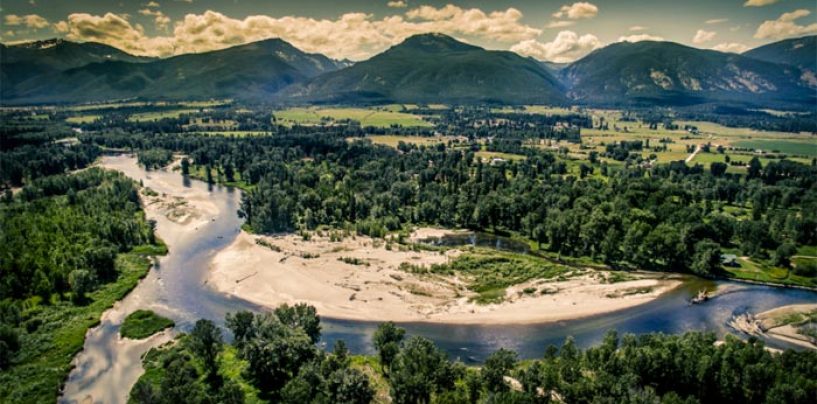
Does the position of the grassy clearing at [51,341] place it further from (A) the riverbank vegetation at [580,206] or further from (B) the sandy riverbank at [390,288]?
(A) the riverbank vegetation at [580,206]

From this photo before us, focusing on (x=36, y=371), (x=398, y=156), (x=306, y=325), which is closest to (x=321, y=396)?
(x=306, y=325)

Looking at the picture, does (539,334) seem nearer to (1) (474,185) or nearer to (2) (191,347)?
(2) (191,347)

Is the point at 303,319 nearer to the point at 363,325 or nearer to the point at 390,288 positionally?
the point at 363,325

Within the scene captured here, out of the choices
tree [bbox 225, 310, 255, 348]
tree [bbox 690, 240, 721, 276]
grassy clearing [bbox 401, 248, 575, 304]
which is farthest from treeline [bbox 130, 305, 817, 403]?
tree [bbox 690, 240, 721, 276]

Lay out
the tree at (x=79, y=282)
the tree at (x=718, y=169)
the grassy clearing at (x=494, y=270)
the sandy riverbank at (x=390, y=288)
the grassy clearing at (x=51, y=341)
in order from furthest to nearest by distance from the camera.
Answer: the tree at (x=718, y=169), the grassy clearing at (x=494, y=270), the tree at (x=79, y=282), the sandy riverbank at (x=390, y=288), the grassy clearing at (x=51, y=341)

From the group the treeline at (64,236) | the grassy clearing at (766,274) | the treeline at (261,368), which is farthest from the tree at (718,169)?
the treeline at (64,236)

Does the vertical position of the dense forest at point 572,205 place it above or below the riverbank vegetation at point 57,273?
above

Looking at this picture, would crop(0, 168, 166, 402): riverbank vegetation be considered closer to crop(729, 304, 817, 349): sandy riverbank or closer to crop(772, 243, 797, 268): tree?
crop(729, 304, 817, 349): sandy riverbank
